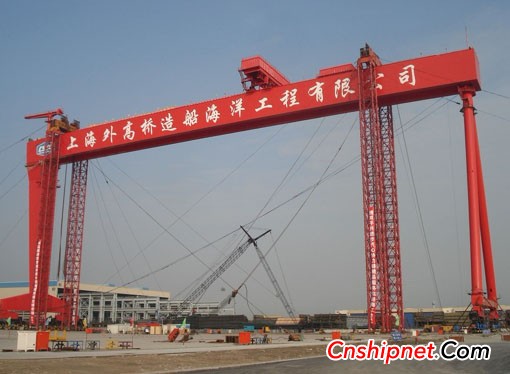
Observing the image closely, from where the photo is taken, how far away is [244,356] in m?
24.7

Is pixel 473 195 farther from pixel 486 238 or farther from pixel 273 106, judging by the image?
pixel 273 106

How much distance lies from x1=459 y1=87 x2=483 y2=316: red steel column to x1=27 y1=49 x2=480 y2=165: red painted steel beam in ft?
4.67

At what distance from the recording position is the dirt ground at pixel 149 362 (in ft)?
58.0

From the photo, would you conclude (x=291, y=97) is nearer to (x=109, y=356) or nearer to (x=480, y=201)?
Answer: (x=480, y=201)

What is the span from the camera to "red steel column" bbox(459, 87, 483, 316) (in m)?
32.3

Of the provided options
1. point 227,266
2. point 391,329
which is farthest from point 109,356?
point 227,266

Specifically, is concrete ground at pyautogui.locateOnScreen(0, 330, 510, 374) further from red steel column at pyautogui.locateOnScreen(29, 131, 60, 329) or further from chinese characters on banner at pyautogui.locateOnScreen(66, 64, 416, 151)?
red steel column at pyautogui.locateOnScreen(29, 131, 60, 329)

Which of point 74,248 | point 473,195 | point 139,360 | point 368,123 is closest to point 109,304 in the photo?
point 74,248

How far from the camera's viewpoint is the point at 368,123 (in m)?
37.2

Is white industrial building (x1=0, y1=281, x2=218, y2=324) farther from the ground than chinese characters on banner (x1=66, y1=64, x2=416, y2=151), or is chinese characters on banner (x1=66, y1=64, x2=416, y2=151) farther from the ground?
chinese characters on banner (x1=66, y1=64, x2=416, y2=151)

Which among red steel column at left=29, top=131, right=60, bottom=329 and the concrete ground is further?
red steel column at left=29, top=131, right=60, bottom=329

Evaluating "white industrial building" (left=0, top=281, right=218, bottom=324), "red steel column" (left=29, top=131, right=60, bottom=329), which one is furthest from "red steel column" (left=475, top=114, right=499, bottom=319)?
"white industrial building" (left=0, top=281, right=218, bottom=324)

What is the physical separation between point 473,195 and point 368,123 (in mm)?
8407

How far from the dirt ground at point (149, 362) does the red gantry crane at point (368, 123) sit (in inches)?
425
